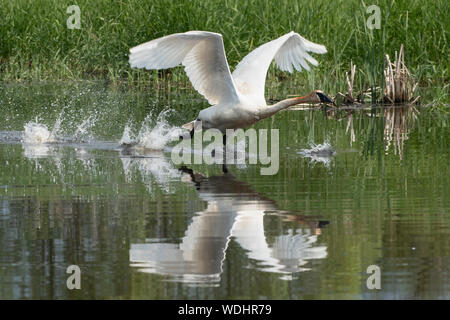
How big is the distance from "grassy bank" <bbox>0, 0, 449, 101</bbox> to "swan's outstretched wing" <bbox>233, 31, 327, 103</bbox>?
359 cm

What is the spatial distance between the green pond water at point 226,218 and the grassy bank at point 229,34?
4289 mm

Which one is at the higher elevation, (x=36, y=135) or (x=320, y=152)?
(x=36, y=135)

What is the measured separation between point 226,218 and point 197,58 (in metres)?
4.06

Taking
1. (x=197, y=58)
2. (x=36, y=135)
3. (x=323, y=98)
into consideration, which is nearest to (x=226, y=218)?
(x=323, y=98)

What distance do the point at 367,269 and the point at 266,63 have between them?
629cm

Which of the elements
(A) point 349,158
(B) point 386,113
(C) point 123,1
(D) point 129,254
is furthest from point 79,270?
(C) point 123,1

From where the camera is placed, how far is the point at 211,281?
5.66 metres

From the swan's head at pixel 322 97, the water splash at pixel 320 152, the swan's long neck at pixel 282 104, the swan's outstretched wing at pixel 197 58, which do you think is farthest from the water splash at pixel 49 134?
the swan's head at pixel 322 97

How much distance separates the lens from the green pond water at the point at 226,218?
5641 mm

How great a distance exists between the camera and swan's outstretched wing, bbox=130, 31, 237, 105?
10.5 metres

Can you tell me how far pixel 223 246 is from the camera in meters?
6.50

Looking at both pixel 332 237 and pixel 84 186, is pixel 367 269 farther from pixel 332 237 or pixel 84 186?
pixel 84 186

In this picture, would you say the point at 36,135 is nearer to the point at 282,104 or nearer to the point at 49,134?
the point at 49,134

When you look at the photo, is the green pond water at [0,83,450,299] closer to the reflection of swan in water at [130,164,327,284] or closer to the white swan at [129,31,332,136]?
the reflection of swan in water at [130,164,327,284]
